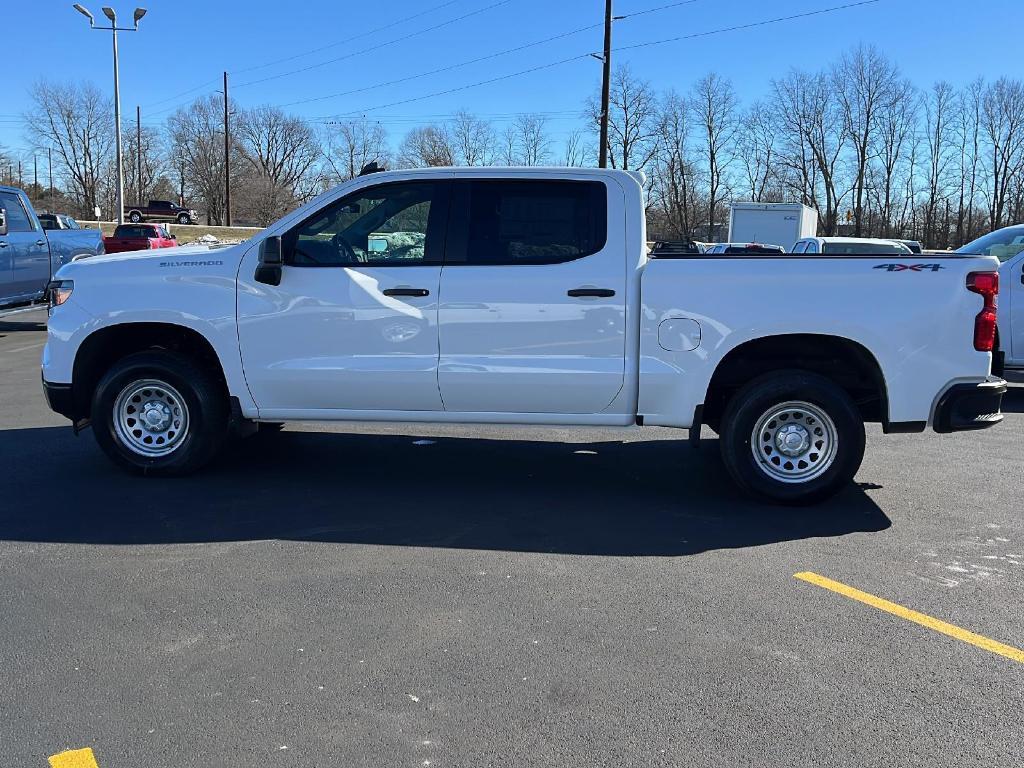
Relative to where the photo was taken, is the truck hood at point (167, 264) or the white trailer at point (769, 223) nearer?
the truck hood at point (167, 264)

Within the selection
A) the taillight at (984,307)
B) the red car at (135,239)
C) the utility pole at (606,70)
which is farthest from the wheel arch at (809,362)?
the red car at (135,239)

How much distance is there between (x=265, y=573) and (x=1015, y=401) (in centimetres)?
895

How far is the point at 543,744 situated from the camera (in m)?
2.94

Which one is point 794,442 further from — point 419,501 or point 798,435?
point 419,501

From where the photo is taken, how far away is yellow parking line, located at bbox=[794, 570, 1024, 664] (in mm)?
3676

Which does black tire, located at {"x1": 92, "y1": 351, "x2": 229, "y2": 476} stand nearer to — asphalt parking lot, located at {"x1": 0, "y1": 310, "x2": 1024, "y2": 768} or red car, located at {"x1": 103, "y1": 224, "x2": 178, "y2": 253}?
asphalt parking lot, located at {"x1": 0, "y1": 310, "x2": 1024, "y2": 768}

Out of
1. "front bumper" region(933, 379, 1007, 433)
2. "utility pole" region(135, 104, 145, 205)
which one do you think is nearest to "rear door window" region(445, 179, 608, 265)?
"front bumper" region(933, 379, 1007, 433)

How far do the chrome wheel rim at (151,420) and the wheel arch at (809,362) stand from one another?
3.58m

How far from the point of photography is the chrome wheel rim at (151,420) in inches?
239

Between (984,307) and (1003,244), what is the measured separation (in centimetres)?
594

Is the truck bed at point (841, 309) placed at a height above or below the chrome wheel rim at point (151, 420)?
above

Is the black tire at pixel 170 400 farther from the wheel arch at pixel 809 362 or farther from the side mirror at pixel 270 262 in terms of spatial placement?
the wheel arch at pixel 809 362

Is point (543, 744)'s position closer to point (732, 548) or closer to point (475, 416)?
point (732, 548)

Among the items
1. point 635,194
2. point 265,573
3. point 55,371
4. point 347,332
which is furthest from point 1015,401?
point 55,371
